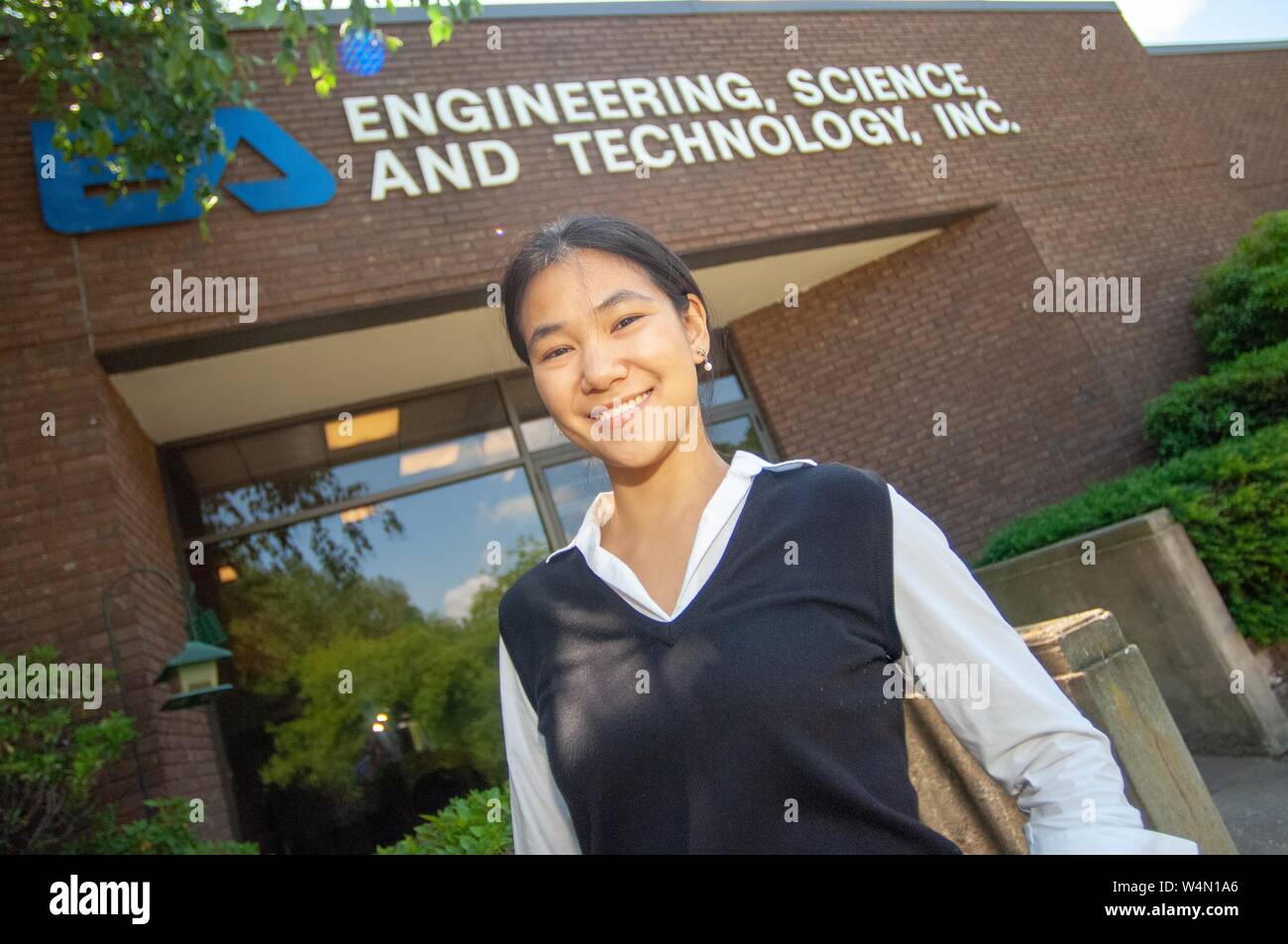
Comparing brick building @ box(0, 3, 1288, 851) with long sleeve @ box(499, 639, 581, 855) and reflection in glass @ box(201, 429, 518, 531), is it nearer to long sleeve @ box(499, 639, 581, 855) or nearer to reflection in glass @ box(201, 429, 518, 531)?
reflection in glass @ box(201, 429, 518, 531)

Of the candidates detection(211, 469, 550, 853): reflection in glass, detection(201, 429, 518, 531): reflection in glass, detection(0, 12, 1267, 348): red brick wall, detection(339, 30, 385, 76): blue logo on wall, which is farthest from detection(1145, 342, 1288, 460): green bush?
detection(339, 30, 385, 76): blue logo on wall

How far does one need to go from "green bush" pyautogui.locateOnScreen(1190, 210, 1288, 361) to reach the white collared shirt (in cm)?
766

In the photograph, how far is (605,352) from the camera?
160cm

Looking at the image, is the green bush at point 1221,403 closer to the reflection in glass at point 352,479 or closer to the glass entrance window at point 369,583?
the glass entrance window at point 369,583

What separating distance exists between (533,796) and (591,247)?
966mm

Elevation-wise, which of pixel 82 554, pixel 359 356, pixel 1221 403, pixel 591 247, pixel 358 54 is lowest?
pixel 591 247

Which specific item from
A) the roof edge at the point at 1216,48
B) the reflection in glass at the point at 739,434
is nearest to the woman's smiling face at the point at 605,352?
the reflection in glass at the point at 739,434

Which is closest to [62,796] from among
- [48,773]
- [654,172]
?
[48,773]

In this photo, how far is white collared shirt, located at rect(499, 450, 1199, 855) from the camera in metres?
1.22

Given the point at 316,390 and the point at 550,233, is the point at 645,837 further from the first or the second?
the point at 316,390

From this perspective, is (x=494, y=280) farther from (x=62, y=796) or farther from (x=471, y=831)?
(x=62, y=796)

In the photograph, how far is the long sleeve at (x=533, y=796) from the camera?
5.01 ft

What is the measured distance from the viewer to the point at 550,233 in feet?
5.67
